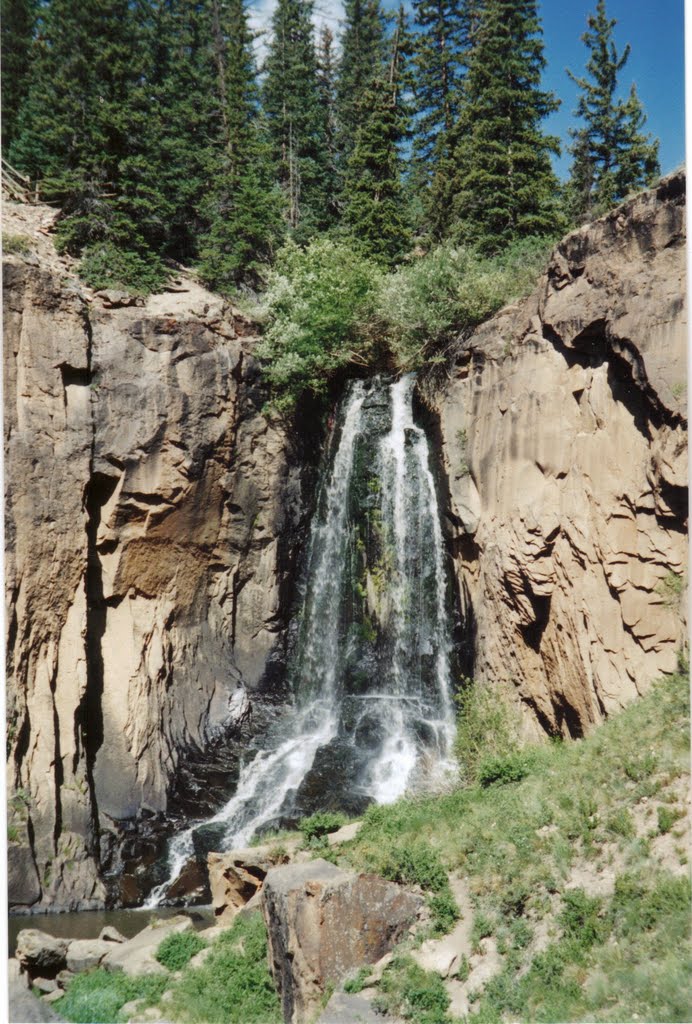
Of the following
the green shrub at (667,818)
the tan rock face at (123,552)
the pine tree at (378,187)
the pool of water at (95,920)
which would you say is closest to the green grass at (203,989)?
the pool of water at (95,920)

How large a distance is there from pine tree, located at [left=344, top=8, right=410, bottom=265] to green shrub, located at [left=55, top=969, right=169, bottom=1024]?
57.7 ft

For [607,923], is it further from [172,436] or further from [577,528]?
[172,436]

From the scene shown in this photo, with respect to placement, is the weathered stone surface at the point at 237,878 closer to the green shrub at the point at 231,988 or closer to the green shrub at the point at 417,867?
the green shrub at the point at 231,988

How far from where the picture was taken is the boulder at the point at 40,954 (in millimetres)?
8383

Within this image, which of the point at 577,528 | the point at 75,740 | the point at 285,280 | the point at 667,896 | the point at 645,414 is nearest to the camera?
the point at 667,896

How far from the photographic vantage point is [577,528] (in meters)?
10.8

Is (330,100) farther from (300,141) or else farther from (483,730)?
(483,730)

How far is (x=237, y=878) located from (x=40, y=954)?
2.48m

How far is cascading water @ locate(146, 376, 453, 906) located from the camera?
41.9 ft

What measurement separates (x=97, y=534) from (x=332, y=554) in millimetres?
5179

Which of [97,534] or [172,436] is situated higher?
[172,436]

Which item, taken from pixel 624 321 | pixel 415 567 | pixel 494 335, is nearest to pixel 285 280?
pixel 494 335

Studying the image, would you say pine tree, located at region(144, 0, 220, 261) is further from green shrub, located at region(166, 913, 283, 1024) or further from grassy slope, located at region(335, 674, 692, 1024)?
green shrub, located at region(166, 913, 283, 1024)

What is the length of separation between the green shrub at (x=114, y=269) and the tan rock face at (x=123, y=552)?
1.58ft
